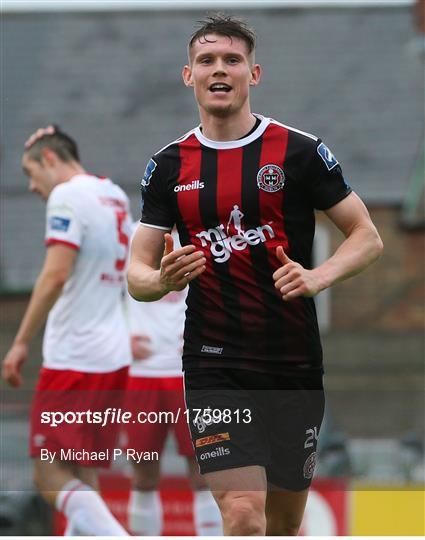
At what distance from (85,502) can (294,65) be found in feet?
59.9

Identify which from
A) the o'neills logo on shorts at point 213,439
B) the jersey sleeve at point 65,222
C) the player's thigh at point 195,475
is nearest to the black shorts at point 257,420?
the o'neills logo on shorts at point 213,439

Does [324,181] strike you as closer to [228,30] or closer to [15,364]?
[228,30]

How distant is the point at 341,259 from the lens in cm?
425

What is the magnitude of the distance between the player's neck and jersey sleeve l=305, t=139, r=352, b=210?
28cm

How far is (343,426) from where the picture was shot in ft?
56.9

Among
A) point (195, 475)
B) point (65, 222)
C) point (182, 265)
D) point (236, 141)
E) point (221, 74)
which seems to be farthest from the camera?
point (195, 475)

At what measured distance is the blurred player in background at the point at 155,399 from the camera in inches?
253

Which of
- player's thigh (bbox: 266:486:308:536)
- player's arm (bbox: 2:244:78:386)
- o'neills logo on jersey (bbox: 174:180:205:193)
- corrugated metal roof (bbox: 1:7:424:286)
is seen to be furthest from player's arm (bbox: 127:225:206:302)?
corrugated metal roof (bbox: 1:7:424:286)

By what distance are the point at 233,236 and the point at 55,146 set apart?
2190 millimetres

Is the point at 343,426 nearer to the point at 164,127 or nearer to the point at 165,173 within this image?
the point at 164,127

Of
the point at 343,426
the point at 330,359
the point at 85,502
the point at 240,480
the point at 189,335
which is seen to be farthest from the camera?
the point at 330,359

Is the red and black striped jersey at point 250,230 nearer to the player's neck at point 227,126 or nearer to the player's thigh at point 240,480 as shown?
the player's neck at point 227,126

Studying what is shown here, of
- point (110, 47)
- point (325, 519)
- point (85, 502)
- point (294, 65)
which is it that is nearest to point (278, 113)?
point (294, 65)

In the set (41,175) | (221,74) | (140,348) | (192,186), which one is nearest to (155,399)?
(140,348)
